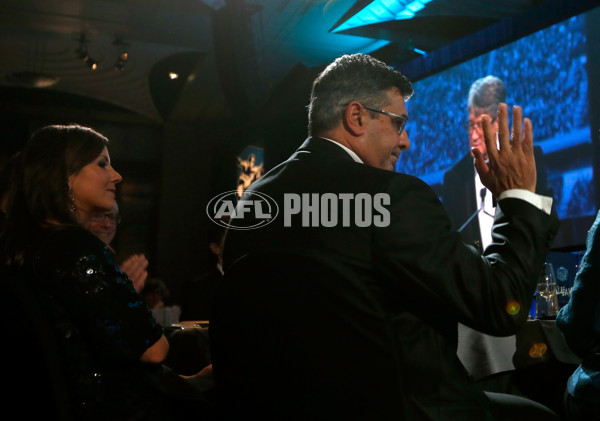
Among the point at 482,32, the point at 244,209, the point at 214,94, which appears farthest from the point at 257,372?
the point at 214,94

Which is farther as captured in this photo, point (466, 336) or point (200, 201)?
point (200, 201)

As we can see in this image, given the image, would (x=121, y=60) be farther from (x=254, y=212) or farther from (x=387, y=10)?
(x=254, y=212)

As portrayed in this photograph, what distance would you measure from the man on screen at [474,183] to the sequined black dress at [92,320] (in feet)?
9.74

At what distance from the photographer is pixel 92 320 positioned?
4.35 ft

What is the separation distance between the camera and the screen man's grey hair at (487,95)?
157 inches

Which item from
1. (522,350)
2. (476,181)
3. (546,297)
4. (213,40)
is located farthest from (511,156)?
(213,40)

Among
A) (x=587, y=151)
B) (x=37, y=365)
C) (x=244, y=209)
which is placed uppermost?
(x=587, y=151)

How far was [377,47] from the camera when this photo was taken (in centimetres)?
644

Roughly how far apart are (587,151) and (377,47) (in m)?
3.44

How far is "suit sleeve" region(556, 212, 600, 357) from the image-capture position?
1.59 meters

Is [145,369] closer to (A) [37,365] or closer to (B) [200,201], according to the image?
(A) [37,365]

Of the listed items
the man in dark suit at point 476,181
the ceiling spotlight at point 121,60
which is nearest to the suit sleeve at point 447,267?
the man in dark suit at point 476,181

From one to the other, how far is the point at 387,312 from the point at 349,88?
615 millimetres

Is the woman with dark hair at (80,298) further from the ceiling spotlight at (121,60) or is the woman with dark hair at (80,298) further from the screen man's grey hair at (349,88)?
the ceiling spotlight at (121,60)
